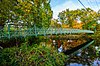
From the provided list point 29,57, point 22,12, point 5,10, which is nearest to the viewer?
point 29,57

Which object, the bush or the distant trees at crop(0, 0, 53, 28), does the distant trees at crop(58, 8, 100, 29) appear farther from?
the bush

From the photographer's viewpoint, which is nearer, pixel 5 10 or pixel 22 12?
pixel 5 10

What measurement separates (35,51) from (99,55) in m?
11.1

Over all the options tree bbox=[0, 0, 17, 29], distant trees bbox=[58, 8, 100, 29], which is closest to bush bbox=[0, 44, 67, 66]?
tree bbox=[0, 0, 17, 29]

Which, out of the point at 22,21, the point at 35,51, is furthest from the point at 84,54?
the point at 35,51

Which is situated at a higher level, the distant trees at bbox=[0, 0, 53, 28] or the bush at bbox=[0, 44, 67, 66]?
the distant trees at bbox=[0, 0, 53, 28]

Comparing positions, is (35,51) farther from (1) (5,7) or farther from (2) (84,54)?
(2) (84,54)

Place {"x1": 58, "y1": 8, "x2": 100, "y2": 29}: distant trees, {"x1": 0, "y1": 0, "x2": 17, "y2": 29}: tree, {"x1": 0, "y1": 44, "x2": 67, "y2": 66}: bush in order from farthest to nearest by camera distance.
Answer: {"x1": 58, "y1": 8, "x2": 100, "y2": 29}: distant trees, {"x1": 0, "y1": 0, "x2": 17, "y2": 29}: tree, {"x1": 0, "y1": 44, "x2": 67, "y2": 66}: bush

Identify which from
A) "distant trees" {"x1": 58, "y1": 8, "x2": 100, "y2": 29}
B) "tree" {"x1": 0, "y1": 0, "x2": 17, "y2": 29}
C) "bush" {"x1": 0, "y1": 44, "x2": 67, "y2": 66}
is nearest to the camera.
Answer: "bush" {"x1": 0, "y1": 44, "x2": 67, "y2": 66}

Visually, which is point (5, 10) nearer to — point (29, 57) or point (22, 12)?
point (22, 12)

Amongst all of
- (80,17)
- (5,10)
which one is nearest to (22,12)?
(5,10)

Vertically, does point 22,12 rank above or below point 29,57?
above

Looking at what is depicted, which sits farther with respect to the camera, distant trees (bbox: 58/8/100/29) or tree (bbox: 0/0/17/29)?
distant trees (bbox: 58/8/100/29)

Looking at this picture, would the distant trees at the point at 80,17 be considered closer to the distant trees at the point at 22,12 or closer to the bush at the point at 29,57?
the distant trees at the point at 22,12
